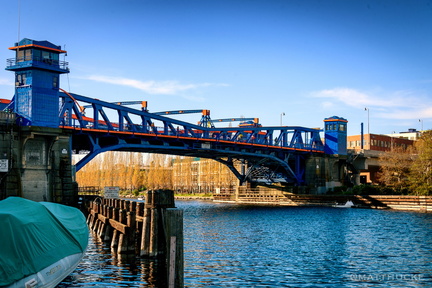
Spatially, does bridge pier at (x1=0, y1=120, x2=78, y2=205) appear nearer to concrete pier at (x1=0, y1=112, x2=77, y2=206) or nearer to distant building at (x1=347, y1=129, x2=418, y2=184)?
concrete pier at (x1=0, y1=112, x2=77, y2=206)

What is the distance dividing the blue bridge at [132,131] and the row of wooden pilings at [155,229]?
92.2 feet

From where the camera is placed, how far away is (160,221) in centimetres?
2552

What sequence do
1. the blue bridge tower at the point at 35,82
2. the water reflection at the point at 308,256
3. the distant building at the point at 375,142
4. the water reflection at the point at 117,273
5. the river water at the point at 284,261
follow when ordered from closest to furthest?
1. the water reflection at the point at 117,273
2. the river water at the point at 284,261
3. the water reflection at the point at 308,256
4. the blue bridge tower at the point at 35,82
5. the distant building at the point at 375,142

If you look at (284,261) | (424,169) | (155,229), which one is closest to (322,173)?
(424,169)

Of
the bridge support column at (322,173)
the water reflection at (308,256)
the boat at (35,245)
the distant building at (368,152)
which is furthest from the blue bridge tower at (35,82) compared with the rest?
the distant building at (368,152)

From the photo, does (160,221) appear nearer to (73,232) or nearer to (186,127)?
(73,232)

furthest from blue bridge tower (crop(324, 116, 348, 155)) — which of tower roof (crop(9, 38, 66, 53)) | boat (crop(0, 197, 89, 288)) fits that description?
boat (crop(0, 197, 89, 288))

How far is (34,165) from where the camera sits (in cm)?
5841

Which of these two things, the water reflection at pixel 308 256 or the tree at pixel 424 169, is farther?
the tree at pixel 424 169

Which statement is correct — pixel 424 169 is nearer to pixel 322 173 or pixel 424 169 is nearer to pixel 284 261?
pixel 322 173

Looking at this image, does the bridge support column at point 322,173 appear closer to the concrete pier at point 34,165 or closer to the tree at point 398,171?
the tree at point 398,171

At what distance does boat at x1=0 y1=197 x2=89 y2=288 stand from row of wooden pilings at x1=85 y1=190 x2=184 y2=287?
12.6 ft

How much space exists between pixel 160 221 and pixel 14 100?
138 ft

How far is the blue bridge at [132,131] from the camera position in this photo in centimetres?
5956
